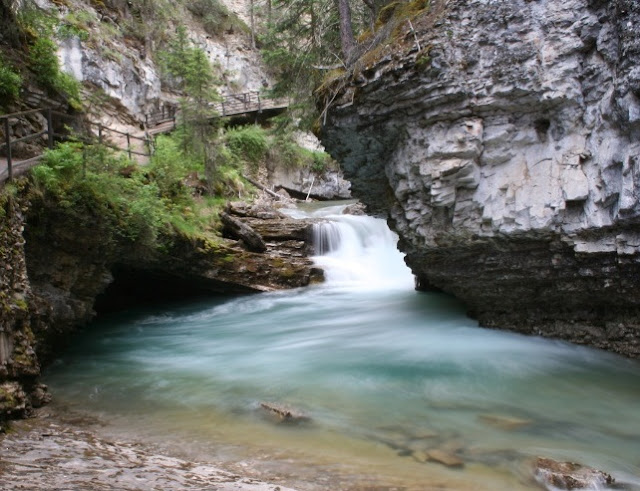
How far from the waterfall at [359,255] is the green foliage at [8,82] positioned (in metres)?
9.56

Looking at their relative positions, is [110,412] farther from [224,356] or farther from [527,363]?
[527,363]

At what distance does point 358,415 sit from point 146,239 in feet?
19.7

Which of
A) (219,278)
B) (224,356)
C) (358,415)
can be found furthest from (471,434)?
(219,278)

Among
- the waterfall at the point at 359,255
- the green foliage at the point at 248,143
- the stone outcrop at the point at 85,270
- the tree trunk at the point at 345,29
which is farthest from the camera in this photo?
the green foliage at the point at 248,143

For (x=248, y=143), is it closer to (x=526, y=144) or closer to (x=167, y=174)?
(x=167, y=174)

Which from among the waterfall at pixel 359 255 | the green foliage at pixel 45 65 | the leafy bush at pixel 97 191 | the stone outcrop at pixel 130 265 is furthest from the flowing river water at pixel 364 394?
the green foliage at pixel 45 65

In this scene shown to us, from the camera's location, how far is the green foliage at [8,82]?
939 centimetres

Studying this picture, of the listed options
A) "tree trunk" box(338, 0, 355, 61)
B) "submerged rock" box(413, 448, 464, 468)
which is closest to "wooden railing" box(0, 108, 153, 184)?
"tree trunk" box(338, 0, 355, 61)

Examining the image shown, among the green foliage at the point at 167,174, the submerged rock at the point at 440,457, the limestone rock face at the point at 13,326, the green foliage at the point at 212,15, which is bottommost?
the submerged rock at the point at 440,457

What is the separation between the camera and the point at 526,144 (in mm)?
7344

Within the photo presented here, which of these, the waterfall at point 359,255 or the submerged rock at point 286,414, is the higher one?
the waterfall at point 359,255

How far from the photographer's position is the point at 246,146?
2662 cm

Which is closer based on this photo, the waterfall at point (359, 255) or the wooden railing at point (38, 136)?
the wooden railing at point (38, 136)

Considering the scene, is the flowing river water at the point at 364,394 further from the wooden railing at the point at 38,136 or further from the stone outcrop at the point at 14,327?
the wooden railing at the point at 38,136
